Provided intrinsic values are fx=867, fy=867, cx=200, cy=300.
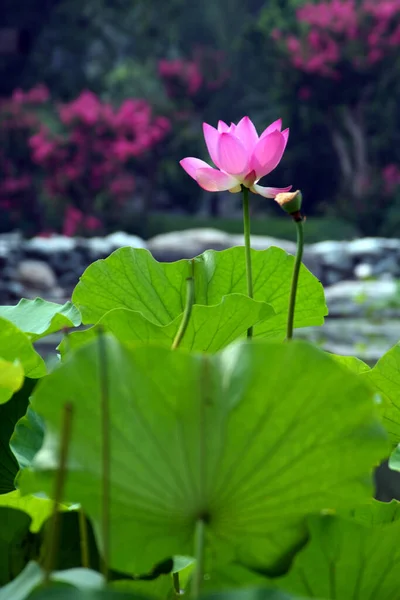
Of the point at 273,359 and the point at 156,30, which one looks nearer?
the point at 273,359

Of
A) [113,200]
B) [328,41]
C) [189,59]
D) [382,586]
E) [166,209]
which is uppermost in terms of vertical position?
[189,59]

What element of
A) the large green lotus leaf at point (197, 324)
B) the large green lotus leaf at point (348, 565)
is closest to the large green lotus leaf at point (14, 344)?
the large green lotus leaf at point (197, 324)

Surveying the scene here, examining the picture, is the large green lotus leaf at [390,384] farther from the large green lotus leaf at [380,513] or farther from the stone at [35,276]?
the stone at [35,276]

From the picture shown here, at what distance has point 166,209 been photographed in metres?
12.7

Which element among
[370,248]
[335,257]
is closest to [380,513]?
[335,257]

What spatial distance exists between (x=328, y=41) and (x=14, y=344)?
10287 mm

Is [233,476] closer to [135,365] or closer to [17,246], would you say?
[135,365]

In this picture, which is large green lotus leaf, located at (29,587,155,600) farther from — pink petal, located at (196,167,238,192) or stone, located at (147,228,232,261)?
stone, located at (147,228,232,261)

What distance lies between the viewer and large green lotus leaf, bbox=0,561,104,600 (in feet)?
0.61

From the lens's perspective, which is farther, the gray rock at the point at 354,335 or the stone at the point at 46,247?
the stone at the point at 46,247

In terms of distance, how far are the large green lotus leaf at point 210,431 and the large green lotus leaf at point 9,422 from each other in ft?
0.33

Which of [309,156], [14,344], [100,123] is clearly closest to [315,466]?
[14,344]

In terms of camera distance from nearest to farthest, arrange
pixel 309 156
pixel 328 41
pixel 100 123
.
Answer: pixel 100 123
pixel 328 41
pixel 309 156

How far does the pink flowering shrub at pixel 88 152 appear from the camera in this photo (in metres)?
8.38
